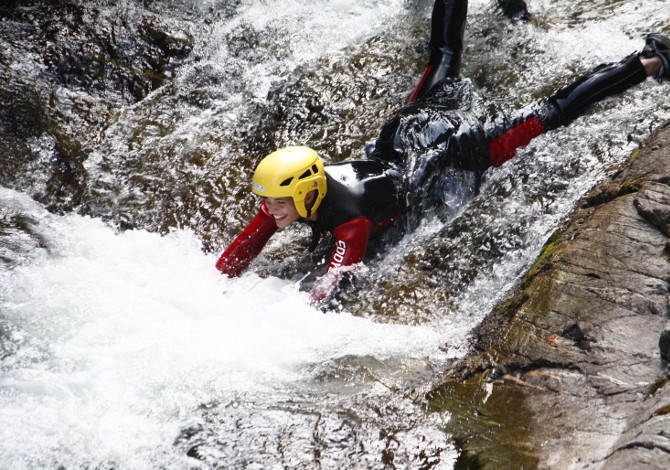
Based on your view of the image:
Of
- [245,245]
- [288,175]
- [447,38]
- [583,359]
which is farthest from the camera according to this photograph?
[447,38]

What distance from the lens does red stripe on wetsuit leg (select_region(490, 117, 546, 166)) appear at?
224 inches

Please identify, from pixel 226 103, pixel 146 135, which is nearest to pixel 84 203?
pixel 146 135

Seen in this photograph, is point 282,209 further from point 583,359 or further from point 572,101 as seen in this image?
point 572,101

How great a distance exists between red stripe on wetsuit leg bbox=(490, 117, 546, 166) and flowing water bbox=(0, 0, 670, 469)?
6.3 inches

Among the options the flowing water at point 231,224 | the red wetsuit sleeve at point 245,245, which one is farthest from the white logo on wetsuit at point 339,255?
the red wetsuit sleeve at point 245,245

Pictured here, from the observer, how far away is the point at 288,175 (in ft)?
15.1

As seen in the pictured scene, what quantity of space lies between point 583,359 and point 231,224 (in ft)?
12.5

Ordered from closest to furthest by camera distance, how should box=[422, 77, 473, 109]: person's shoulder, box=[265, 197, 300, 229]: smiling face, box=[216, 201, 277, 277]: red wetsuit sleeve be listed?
box=[265, 197, 300, 229]: smiling face
box=[216, 201, 277, 277]: red wetsuit sleeve
box=[422, 77, 473, 109]: person's shoulder

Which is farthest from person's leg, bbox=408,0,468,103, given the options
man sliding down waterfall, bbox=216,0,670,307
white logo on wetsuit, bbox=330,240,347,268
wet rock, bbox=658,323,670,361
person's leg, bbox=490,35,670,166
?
wet rock, bbox=658,323,670,361

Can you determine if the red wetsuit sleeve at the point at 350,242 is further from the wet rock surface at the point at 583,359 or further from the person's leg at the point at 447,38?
the person's leg at the point at 447,38

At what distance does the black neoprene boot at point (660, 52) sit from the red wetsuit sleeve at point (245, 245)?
4.19 meters

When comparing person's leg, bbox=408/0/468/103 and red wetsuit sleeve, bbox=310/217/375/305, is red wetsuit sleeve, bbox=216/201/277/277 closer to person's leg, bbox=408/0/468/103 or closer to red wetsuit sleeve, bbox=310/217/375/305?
red wetsuit sleeve, bbox=310/217/375/305

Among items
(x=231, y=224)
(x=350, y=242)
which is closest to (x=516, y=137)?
(x=350, y=242)

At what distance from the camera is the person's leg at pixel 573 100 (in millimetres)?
5684
